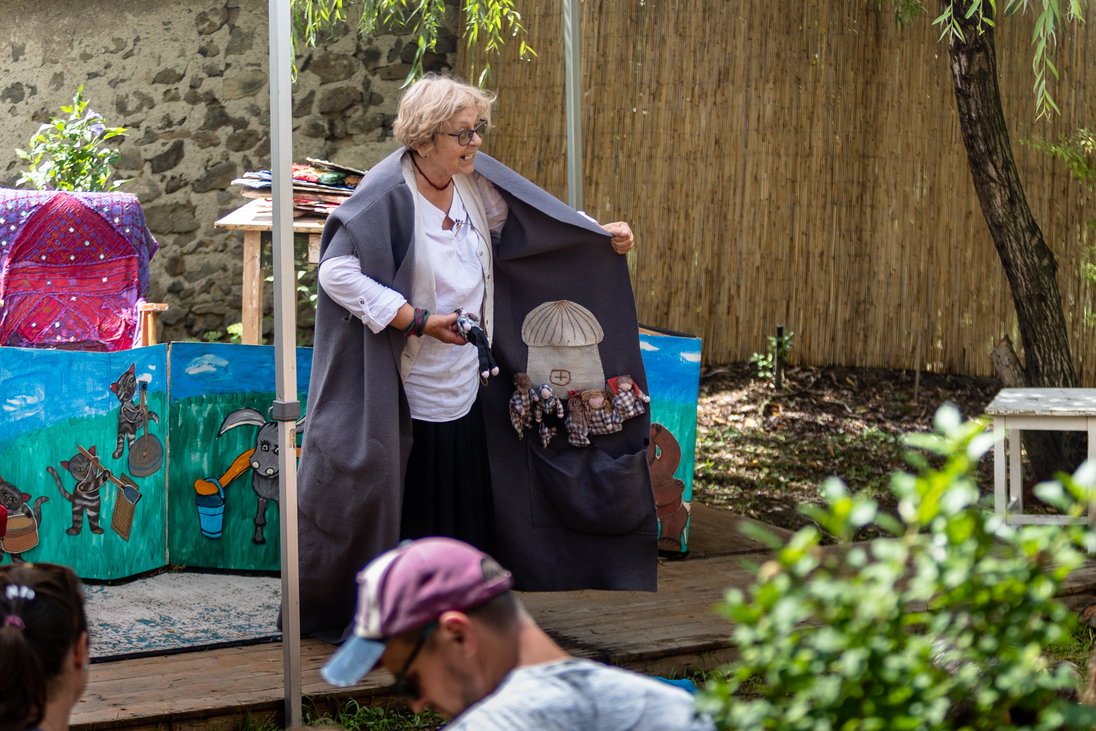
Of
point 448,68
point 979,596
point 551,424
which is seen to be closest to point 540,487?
point 551,424

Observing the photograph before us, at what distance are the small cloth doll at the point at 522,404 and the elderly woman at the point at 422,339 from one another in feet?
0.14

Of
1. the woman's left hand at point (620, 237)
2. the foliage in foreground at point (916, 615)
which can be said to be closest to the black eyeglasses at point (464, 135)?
the woman's left hand at point (620, 237)

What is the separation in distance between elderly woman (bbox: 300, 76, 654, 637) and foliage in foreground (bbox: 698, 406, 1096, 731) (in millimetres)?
1782

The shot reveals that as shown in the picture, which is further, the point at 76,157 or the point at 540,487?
the point at 76,157

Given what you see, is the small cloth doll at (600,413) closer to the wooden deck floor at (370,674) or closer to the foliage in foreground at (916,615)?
the wooden deck floor at (370,674)

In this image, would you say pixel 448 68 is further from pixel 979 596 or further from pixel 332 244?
pixel 979 596

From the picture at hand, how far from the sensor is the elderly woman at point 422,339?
2.69 m

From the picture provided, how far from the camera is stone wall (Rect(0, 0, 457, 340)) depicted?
6.40 meters

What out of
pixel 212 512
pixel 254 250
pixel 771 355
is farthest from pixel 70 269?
pixel 771 355

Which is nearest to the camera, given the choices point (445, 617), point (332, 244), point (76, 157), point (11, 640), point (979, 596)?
point (979, 596)

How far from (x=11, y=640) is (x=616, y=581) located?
196cm

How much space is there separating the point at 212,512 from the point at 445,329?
1.57 m

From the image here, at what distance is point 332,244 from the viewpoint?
8.87ft

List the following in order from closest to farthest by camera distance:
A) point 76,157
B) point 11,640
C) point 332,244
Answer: point 11,640
point 332,244
point 76,157
